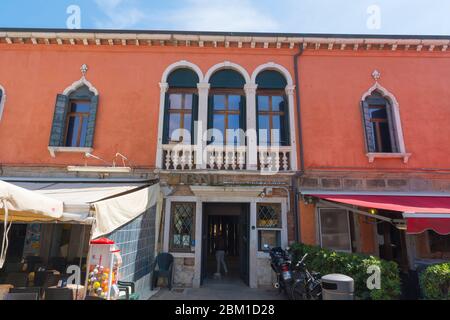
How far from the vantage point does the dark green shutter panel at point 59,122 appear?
8.21 m

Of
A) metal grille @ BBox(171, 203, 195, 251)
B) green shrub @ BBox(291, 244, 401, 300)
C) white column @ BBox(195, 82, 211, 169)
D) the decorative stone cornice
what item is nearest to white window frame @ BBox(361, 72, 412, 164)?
the decorative stone cornice

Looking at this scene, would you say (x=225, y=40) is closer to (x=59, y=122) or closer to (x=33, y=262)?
(x=59, y=122)

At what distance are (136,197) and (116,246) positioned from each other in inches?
47.9

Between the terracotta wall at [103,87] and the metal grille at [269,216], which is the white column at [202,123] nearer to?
A: the terracotta wall at [103,87]

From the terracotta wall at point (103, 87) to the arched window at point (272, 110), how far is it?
564mm

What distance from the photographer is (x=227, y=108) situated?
893cm

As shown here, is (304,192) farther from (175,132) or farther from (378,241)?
(175,132)

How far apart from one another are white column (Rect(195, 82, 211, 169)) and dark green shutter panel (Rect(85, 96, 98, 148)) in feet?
11.0

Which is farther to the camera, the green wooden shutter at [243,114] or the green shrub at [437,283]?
the green wooden shutter at [243,114]

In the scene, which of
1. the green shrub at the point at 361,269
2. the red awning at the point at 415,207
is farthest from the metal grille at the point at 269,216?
the green shrub at the point at 361,269

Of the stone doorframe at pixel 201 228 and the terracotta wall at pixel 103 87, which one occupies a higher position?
the terracotta wall at pixel 103 87

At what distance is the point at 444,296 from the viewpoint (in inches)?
193

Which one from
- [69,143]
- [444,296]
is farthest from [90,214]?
[444,296]

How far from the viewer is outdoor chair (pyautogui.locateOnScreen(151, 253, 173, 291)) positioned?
7.37m
